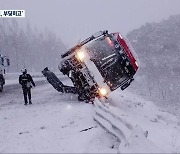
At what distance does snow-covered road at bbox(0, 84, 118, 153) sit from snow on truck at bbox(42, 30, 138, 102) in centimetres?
141

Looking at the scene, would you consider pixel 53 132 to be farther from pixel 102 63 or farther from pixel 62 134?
pixel 102 63

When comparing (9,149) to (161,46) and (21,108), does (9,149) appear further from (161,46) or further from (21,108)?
(161,46)

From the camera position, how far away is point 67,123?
33.4 feet

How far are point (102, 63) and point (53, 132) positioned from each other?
20.0ft

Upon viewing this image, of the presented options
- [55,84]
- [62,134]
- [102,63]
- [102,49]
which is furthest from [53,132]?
[55,84]

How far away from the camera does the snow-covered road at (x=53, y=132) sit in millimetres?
7344

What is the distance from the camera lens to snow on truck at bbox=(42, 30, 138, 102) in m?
14.4

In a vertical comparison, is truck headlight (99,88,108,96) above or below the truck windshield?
below

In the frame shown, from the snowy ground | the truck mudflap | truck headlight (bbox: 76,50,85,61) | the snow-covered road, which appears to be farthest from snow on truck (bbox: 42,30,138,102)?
the truck mudflap

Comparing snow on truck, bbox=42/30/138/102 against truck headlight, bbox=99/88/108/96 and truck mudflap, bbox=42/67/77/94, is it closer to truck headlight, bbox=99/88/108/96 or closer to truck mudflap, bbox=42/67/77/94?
truck headlight, bbox=99/88/108/96

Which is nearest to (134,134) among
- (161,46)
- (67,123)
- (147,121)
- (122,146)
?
(122,146)

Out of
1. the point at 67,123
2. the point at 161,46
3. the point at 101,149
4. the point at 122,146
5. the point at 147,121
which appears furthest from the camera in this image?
the point at 161,46

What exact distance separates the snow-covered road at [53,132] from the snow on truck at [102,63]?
1415 millimetres

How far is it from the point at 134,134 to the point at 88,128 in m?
2.74
